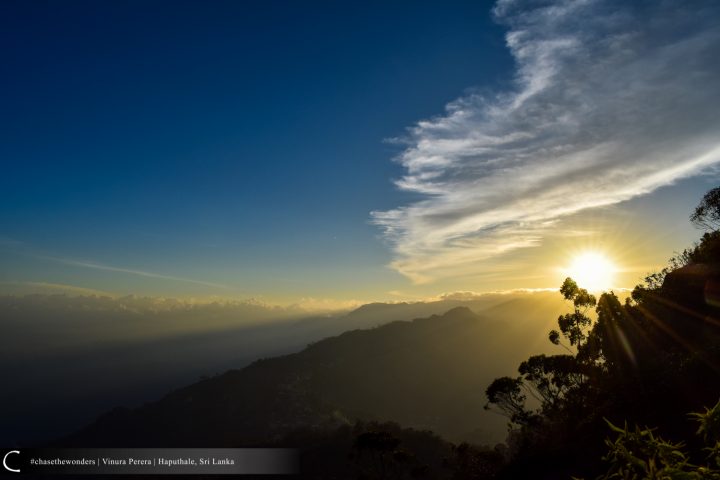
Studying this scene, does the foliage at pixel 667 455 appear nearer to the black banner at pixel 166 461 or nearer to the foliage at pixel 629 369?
the foliage at pixel 629 369

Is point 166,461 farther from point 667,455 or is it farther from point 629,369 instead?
point 629,369

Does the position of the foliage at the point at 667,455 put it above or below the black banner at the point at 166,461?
above

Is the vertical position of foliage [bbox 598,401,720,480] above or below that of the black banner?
above

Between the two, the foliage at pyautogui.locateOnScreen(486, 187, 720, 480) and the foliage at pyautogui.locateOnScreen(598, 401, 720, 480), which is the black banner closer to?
the foliage at pyautogui.locateOnScreen(486, 187, 720, 480)

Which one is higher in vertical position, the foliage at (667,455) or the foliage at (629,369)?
the foliage at (667,455)

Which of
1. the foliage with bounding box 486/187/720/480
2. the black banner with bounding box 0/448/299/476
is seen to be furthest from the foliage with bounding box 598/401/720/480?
A: the black banner with bounding box 0/448/299/476

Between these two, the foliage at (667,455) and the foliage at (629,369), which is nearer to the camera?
the foliage at (667,455)

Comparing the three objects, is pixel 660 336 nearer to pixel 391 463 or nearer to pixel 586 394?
pixel 586 394

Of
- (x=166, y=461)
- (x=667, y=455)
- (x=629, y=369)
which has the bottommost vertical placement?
(x=166, y=461)

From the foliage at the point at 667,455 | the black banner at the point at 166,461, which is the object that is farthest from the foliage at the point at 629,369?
the black banner at the point at 166,461

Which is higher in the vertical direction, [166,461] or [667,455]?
[667,455]

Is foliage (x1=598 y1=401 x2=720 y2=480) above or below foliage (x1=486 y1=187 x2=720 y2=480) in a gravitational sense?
above

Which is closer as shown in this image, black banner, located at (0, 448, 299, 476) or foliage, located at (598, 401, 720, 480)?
foliage, located at (598, 401, 720, 480)

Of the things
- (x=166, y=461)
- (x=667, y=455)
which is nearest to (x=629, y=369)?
(x=667, y=455)
